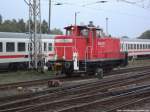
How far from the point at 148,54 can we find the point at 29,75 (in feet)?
117

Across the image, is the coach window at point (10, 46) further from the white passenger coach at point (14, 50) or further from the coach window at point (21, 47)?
the coach window at point (21, 47)

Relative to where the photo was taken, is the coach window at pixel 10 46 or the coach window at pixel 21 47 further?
the coach window at pixel 21 47

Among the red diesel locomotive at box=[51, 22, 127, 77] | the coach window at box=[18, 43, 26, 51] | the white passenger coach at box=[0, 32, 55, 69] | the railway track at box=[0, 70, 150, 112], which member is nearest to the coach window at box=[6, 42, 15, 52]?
the white passenger coach at box=[0, 32, 55, 69]

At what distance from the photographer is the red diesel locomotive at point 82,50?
77.5 feet

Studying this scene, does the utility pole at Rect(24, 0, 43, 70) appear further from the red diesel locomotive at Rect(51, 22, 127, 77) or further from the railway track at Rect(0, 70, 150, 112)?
the railway track at Rect(0, 70, 150, 112)

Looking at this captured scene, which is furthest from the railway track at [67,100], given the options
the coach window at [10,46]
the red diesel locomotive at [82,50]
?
the coach window at [10,46]

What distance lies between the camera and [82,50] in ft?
78.6

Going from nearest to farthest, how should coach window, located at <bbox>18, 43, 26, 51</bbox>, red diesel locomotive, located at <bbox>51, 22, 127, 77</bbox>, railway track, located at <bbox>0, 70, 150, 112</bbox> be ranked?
railway track, located at <bbox>0, 70, 150, 112</bbox>
red diesel locomotive, located at <bbox>51, 22, 127, 77</bbox>
coach window, located at <bbox>18, 43, 26, 51</bbox>

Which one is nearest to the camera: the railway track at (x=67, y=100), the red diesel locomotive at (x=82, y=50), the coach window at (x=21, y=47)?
the railway track at (x=67, y=100)

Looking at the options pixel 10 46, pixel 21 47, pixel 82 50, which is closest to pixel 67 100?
pixel 82 50

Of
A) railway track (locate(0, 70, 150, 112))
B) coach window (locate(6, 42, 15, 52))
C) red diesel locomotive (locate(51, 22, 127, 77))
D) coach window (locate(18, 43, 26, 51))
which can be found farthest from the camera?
coach window (locate(18, 43, 26, 51))

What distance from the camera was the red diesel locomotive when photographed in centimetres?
2362

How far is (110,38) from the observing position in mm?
26469

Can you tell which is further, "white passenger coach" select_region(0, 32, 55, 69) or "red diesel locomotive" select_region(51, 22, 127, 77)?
"white passenger coach" select_region(0, 32, 55, 69)
